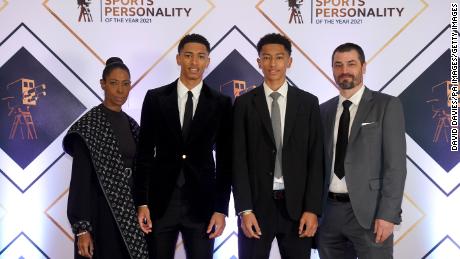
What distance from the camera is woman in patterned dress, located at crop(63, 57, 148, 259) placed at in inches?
103

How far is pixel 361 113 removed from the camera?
2686mm

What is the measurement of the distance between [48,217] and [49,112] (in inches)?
32.6

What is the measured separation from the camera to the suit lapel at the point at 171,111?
2.59 meters

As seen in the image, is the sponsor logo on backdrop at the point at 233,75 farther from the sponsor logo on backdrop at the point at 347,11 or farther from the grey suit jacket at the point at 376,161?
the grey suit jacket at the point at 376,161

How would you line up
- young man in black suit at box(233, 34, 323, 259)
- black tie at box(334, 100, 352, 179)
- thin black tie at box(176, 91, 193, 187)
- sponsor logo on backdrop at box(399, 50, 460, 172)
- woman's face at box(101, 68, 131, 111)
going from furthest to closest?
sponsor logo on backdrop at box(399, 50, 460, 172) < woman's face at box(101, 68, 131, 111) < black tie at box(334, 100, 352, 179) < thin black tie at box(176, 91, 193, 187) < young man in black suit at box(233, 34, 323, 259)

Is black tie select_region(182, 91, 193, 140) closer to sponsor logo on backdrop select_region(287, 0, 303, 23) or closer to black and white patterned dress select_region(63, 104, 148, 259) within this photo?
black and white patterned dress select_region(63, 104, 148, 259)

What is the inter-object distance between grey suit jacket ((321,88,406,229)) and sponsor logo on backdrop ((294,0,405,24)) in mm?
1225

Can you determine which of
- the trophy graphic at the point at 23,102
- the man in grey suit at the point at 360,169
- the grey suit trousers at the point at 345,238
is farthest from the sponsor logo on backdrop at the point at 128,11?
the grey suit trousers at the point at 345,238

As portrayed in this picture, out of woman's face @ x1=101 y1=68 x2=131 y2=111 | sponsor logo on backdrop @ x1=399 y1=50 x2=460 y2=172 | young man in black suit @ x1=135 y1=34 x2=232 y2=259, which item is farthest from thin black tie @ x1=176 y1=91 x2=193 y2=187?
sponsor logo on backdrop @ x1=399 y1=50 x2=460 y2=172

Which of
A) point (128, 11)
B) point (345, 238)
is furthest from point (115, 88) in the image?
point (345, 238)

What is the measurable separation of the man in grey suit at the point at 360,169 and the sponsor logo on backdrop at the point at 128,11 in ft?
4.94

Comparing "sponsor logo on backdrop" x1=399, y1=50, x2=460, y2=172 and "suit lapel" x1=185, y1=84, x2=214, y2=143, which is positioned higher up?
"suit lapel" x1=185, y1=84, x2=214, y2=143

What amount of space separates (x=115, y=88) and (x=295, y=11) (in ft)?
5.21

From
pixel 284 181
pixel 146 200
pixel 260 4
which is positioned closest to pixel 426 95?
pixel 260 4
